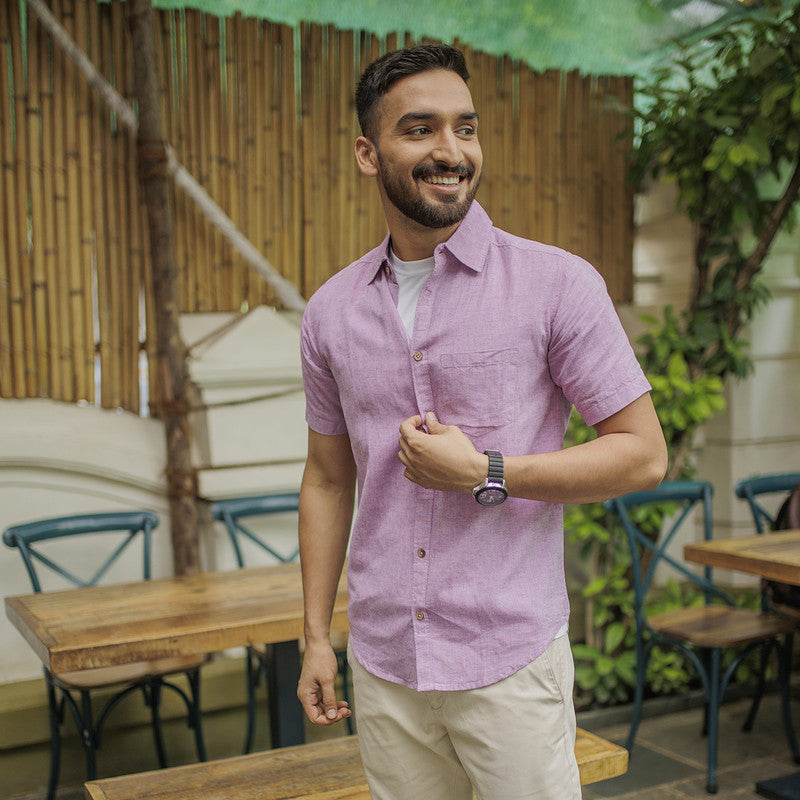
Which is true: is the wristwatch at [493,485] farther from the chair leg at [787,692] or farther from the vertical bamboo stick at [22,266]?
the chair leg at [787,692]

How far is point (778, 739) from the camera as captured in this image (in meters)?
3.91

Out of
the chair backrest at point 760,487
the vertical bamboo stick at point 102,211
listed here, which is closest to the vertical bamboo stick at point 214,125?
the vertical bamboo stick at point 102,211

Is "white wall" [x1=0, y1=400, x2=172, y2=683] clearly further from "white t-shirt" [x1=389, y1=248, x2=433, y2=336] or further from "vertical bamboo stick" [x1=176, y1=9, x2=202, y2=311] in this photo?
"white t-shirt" [x1=389, y1=248, x2=433, y2=336]

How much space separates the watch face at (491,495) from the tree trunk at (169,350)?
8.72 ft

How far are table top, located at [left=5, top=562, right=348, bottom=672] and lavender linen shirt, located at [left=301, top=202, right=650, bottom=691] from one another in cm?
103

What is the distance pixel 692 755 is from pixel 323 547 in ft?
9.03

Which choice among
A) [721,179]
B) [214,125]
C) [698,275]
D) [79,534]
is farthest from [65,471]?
[721,179]

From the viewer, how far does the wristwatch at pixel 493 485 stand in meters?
1.29

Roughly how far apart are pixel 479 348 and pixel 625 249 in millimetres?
3613

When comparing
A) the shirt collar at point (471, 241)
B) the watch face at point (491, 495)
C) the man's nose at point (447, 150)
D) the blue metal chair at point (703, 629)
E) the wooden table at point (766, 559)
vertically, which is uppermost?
the man's nose at point (447, 150)

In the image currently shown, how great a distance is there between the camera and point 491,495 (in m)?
1.29

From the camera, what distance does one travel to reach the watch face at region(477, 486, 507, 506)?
1.29 m

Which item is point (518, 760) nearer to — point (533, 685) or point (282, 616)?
point (533, 685)

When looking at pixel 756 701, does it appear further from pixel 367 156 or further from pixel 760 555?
pixel 367 156
